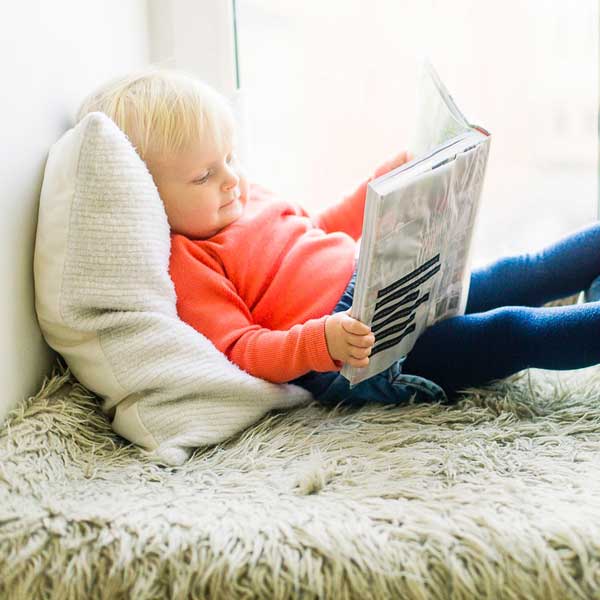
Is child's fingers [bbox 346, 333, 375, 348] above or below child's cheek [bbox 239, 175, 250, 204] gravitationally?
below

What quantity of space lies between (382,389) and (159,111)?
→ 0.42 m

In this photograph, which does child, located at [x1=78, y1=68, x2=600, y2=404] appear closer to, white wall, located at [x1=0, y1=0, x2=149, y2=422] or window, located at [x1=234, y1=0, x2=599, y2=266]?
white wall, located at [x1=0, y1=0, x2=149, y2=422]

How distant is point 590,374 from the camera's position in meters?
1.00

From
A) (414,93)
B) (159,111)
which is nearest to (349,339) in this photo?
(159,111)

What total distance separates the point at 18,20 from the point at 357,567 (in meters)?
0.63

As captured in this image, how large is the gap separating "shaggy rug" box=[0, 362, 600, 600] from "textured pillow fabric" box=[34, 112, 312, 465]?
0.03m

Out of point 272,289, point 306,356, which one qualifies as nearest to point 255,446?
point 306,356

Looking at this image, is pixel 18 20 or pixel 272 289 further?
pixel 272 289

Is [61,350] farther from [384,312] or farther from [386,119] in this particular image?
[386,119]

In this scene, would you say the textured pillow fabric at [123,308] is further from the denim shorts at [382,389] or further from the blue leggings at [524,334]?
the blue leggings at [524,334]

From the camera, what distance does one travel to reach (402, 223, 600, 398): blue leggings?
2.91 feet

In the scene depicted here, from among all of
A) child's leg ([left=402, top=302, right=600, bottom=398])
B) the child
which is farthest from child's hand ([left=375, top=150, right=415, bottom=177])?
child's leg ([left=402, top=302, right=600, bottom=398])

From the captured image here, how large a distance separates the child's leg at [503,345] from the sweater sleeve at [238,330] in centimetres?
15

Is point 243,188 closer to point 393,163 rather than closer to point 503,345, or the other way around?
point 393,163
